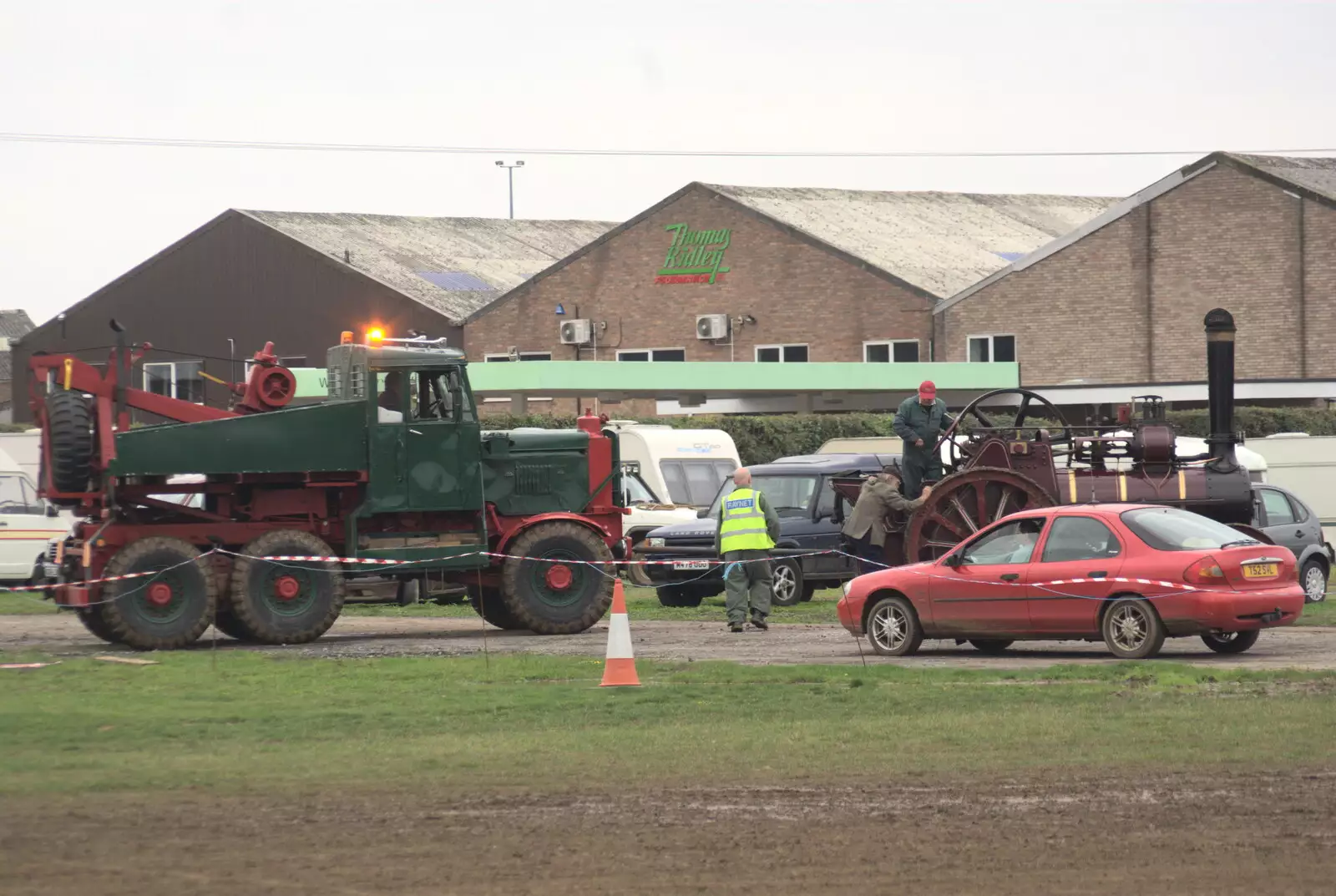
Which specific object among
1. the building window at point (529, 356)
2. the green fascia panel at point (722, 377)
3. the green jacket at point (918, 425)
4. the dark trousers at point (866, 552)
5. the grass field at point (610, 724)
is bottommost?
the grass field at point (610, 724)

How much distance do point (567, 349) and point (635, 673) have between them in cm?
4860

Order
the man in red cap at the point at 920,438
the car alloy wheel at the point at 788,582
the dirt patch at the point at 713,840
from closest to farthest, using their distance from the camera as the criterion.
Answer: the dirt patch at the point at 713,840
the man in red cap at the point at 920,438
the car alloy wheel at the point at 788,582

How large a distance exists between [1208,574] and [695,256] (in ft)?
151

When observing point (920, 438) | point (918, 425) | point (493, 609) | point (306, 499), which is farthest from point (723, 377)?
point (306, 499)

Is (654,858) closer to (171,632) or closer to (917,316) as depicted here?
(171,632)

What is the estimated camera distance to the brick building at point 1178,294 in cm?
5150

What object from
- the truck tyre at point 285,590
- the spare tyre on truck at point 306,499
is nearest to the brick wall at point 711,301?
the spare tyre on truck at point 306,499

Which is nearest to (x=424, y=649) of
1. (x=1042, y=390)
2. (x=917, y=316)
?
(x=1042, y=390)

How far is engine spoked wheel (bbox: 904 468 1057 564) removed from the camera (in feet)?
74.4

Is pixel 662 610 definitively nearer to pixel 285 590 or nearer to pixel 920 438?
pixel 920 438

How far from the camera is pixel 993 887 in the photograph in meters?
8.34

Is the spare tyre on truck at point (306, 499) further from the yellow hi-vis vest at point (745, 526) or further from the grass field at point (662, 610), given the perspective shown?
the grass field at point (662, 610)

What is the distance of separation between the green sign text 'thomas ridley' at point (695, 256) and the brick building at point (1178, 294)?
7.85 metres

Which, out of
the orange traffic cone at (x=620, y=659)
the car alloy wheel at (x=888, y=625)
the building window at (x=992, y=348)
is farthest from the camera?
the building window at (x=992, y=348)
